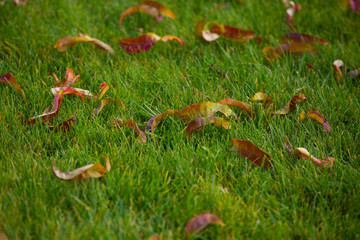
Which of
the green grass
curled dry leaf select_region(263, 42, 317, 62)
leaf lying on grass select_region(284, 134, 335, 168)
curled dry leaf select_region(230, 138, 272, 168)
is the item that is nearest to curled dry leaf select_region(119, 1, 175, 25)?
the green grass

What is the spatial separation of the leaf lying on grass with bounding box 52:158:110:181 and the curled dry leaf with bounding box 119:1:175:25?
163 cm

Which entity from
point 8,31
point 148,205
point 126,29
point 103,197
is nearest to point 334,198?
point 148,205

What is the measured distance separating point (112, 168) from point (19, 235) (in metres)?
0.45

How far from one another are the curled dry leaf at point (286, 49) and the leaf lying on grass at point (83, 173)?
143cm

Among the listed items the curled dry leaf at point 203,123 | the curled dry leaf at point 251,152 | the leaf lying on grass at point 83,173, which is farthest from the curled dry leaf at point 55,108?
the curled dry leaf at point 251,152

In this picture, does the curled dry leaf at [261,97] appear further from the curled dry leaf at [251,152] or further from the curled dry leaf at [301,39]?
the curled dry leaf at [301,39]

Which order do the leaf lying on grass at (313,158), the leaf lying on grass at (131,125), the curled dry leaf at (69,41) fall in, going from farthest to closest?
1. the curled dry leaf at (69,41)
2. the leaf lying on grass at (131,125)
3. the leaf lying on grass at (313,158)

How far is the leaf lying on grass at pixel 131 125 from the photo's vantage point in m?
1.90

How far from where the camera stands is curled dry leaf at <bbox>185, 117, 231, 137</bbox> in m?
1.94

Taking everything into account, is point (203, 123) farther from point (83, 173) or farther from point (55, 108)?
point (55, 108)

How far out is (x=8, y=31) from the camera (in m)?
2.74

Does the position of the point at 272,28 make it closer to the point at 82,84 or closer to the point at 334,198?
the point at 82,84

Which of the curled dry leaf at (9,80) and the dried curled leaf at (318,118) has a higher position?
the curled dry leaf at (9,80)

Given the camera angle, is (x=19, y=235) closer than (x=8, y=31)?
Yes
